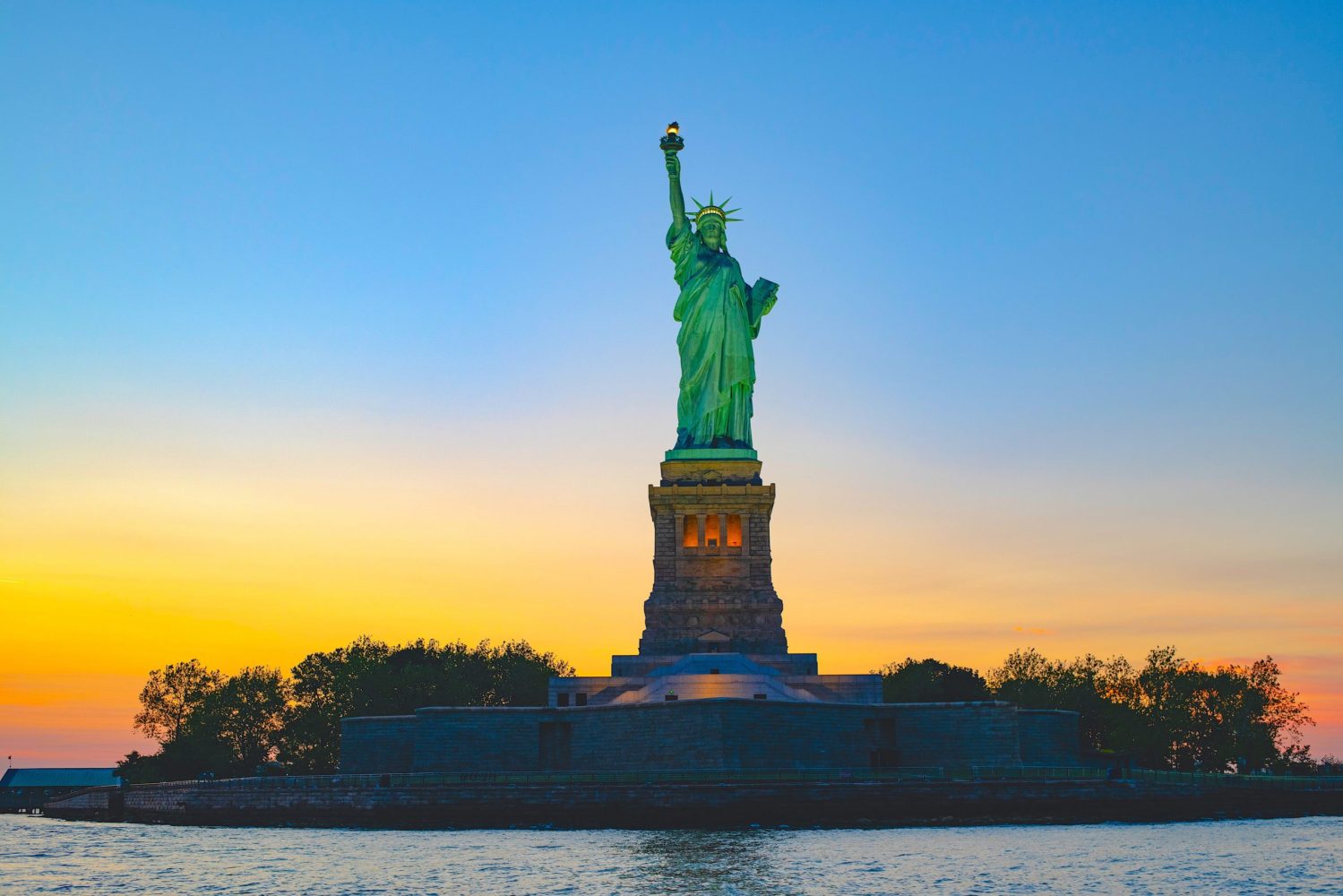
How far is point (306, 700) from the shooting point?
9856 centimetres

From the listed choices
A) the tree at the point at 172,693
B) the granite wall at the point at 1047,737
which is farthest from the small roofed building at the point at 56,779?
the granite wall at the point at 1047,737

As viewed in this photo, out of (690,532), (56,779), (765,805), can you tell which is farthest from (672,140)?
(56,779)

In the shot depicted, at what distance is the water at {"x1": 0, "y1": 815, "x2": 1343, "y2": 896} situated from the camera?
32.3m

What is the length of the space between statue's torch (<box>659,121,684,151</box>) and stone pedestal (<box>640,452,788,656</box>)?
16.5 metres

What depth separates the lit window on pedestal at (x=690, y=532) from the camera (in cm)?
6731

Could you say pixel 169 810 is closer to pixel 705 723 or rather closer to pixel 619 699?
pixel 619 699

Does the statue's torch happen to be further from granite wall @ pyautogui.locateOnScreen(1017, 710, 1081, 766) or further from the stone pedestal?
granite wall @ pyautogui.locateOnScreen(1017, 710, 1081, 766)

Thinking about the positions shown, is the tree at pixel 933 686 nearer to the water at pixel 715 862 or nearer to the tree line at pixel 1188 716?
the tree line at pixel 1188 716

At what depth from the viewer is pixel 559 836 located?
4366 cm

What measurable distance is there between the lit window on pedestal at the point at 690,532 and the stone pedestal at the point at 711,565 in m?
0.04

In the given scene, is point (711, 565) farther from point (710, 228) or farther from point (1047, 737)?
point (710, 228)

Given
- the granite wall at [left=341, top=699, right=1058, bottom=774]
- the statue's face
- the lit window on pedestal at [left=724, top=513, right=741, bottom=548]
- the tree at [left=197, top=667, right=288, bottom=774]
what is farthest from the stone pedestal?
the tree at [left=197, top=667, right=288, bottom=774]

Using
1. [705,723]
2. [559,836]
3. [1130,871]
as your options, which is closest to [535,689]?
[705,723]

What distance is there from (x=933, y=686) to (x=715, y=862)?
61133mm
